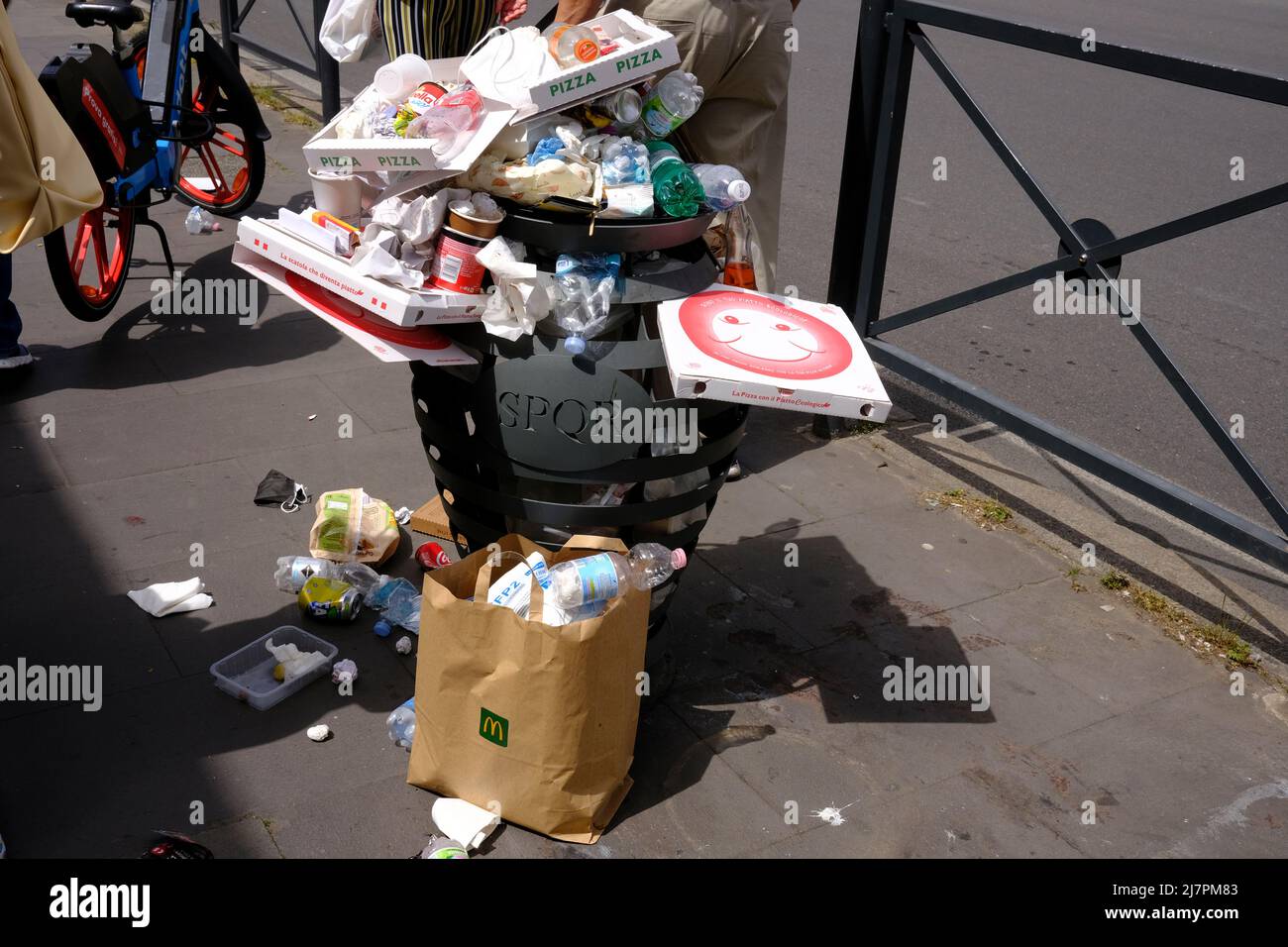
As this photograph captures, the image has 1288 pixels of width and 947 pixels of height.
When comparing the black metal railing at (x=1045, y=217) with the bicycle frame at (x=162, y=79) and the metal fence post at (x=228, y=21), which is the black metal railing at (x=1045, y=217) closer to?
the bicycle frame at (x=162, y=79)

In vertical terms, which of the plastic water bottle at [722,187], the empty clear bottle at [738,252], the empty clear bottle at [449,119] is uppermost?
the empty clear bottle at [449,119]

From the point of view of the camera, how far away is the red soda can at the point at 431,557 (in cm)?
379

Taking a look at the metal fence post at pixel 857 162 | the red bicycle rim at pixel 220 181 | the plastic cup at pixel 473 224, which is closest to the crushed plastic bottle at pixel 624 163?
the plastic cup at pixel 473 224

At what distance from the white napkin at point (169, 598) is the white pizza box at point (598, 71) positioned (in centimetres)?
172

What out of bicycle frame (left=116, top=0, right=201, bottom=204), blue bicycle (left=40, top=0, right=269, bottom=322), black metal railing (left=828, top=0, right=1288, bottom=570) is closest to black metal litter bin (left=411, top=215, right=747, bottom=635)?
black metal railing (left=828, top=0, right=1288, bottom=570)

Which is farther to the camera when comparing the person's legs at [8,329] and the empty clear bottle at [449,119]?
the person's legs at [8,329]

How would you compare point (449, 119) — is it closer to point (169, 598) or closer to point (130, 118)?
point (169, 598)

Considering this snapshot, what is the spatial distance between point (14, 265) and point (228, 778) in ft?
12.8

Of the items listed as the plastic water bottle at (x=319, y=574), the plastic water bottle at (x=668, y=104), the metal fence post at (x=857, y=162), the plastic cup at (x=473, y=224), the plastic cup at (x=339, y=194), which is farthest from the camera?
the metal fence post at (x=857, y=162)

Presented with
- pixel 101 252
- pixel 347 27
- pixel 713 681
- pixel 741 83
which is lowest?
pixel 713 681

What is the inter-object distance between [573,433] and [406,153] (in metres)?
0.71

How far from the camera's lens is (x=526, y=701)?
8.63 feet

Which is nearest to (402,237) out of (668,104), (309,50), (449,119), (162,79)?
(449,119)
